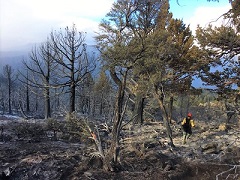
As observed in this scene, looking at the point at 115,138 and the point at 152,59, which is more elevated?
the point at 152,59

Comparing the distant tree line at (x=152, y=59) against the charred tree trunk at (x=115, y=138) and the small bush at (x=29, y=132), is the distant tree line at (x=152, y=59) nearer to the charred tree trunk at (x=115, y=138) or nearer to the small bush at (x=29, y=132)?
Answer: the charred tree trunk at (x=115, y=138)

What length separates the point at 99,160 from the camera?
9906 millimetres

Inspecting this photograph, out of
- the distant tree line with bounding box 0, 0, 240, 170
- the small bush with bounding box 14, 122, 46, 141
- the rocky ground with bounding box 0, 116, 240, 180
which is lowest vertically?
the rocky ground with bounding box 0, 116, 240, 180

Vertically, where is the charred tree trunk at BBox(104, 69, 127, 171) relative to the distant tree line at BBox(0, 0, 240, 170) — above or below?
below

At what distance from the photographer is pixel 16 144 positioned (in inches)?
473

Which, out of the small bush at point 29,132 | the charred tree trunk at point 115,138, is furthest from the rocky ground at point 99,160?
the charred tree trunk at point 115,138

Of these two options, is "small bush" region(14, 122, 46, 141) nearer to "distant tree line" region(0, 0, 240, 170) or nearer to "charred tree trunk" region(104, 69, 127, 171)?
"distant tree line" region(0, 0, 240, 170)

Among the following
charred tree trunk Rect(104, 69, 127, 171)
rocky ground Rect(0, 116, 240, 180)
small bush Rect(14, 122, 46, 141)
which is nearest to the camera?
rocky ground Rect(0, 116, 240, 180)

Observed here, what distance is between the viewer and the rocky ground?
8.90m

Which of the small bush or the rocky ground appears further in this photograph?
the small bush

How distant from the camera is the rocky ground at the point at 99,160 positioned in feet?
29.2

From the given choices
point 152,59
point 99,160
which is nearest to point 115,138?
point 99,160

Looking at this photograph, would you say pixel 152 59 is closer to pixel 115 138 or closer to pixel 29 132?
pixel 115 138

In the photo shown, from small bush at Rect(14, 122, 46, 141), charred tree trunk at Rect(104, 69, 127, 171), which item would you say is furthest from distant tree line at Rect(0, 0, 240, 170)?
small bush at Rect(14, 122, 46, 141)
